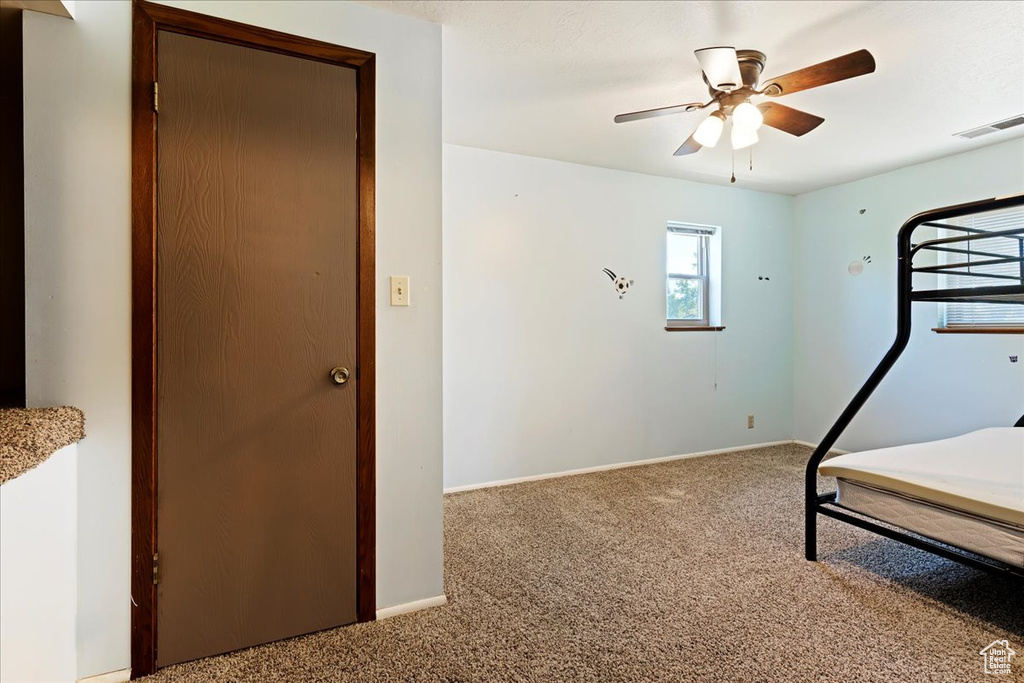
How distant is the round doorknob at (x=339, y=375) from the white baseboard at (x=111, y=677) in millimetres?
1103

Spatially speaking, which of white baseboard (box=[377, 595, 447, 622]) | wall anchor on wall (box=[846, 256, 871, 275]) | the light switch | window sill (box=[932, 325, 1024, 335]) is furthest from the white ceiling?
white baseboard (box=[377, 595, 447, 622])

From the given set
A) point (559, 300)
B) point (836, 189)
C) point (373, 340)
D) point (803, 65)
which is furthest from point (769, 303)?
point (373, 340)

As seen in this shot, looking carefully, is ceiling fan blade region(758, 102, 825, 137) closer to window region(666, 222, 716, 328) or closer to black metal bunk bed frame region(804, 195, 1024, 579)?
black metal bunk bed frame region(804, 195, 1024, 579)

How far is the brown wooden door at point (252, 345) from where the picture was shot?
1.71 meters

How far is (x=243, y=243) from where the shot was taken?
1.79 meters

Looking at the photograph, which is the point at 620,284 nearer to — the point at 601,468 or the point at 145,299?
the point at 601,468

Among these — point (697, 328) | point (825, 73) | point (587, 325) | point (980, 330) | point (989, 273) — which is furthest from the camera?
point (697, 328)

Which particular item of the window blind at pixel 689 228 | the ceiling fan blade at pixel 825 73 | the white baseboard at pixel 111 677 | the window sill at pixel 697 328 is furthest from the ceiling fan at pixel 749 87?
the white baseboard at pixel 111 677

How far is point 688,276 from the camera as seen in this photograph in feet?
14.8

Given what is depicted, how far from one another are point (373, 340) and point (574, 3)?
4.85ft

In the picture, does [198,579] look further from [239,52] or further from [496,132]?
[496,132]

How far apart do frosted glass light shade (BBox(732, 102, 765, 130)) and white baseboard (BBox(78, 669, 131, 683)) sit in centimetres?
297

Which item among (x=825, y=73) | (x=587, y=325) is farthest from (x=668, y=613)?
(x=587, y=325)

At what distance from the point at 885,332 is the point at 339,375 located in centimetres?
423
